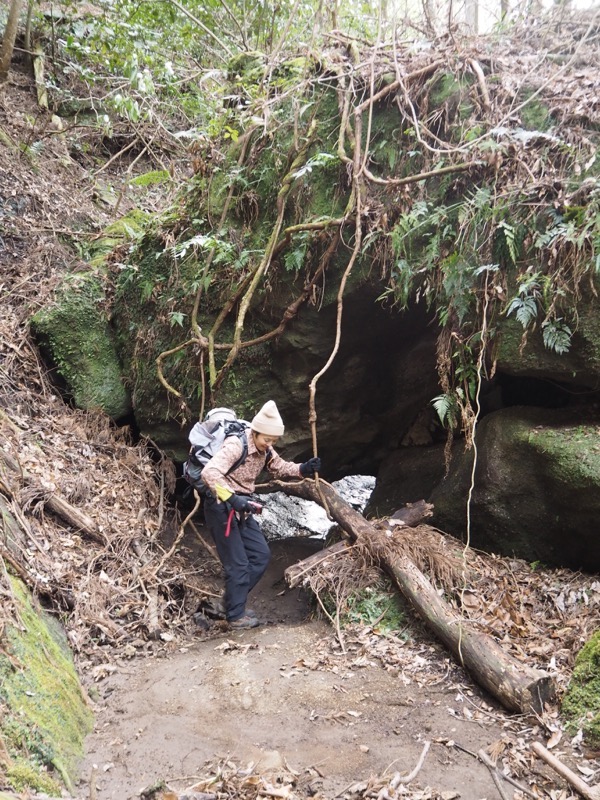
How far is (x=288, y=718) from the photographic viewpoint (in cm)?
382

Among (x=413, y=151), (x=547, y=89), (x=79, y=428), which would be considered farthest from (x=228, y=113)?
(x=79, y=428)

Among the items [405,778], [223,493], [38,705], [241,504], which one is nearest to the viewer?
[38,705]

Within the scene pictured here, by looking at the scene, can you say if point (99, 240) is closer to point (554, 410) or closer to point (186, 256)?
point (186, 256)

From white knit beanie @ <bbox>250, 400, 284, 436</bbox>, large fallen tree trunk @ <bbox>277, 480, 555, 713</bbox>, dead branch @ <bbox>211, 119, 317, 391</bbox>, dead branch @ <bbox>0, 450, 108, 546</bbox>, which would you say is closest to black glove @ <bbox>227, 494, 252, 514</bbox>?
white knit beanie @ <bbox>250, 400, 284, 436</bbox>

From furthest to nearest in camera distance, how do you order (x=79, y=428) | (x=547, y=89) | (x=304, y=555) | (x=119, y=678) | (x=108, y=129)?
(x=108, y=129)
(x=304, y=555)
(x=79, y=428)
(x=547, y=89)
(x=119, y=678)

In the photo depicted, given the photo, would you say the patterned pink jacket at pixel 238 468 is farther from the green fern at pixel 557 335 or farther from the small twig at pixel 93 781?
the green fern at pixel 557 335

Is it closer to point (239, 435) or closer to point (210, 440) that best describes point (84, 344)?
point (210, 440)

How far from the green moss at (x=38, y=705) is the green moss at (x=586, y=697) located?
10.1ft

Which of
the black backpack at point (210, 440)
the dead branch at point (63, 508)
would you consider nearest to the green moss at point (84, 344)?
the dead branch at point (63, 508)

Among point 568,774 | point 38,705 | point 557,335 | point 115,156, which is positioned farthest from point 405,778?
point 115,156

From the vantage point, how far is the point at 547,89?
217 inches

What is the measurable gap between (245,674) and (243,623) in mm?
1259

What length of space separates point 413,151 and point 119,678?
586 cm

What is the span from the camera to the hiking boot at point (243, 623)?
561cm
